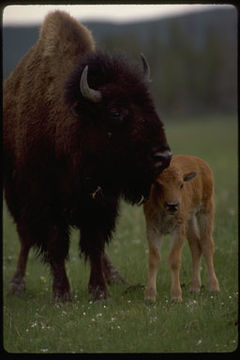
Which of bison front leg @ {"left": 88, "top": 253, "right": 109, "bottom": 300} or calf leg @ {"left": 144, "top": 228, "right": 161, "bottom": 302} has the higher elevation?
calf leg @ {"left": 144, "top": 228, "right": 161, "bottom": 302}

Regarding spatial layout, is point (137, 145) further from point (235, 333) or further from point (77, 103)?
point (235, 333)

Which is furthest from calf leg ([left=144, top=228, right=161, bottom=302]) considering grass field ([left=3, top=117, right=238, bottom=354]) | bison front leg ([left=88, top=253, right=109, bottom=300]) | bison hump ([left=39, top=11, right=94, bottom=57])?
bison hump ([left=39, top=11, right=94, bottom=57])

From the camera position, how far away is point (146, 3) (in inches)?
214

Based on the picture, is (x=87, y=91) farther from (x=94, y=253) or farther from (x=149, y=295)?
(x=149, y=295)

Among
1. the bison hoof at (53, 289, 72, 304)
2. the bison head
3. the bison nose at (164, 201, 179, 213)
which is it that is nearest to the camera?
the bison head

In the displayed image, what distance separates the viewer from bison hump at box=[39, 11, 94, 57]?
774 centimetres

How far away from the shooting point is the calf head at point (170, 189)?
258 inches

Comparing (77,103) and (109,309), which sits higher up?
(77,103)

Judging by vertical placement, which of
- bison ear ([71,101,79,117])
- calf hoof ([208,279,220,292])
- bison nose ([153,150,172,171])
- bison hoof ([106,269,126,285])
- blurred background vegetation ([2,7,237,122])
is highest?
bison ear ([71,101,79,117])

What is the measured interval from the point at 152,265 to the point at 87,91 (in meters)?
2.05

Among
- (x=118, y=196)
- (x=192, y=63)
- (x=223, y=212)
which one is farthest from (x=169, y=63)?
(x=118, y=196)

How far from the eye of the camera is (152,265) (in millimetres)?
6867

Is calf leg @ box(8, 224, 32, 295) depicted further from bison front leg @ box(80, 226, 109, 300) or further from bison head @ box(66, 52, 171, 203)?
bison head @ box(66, 52, 171, 203)
